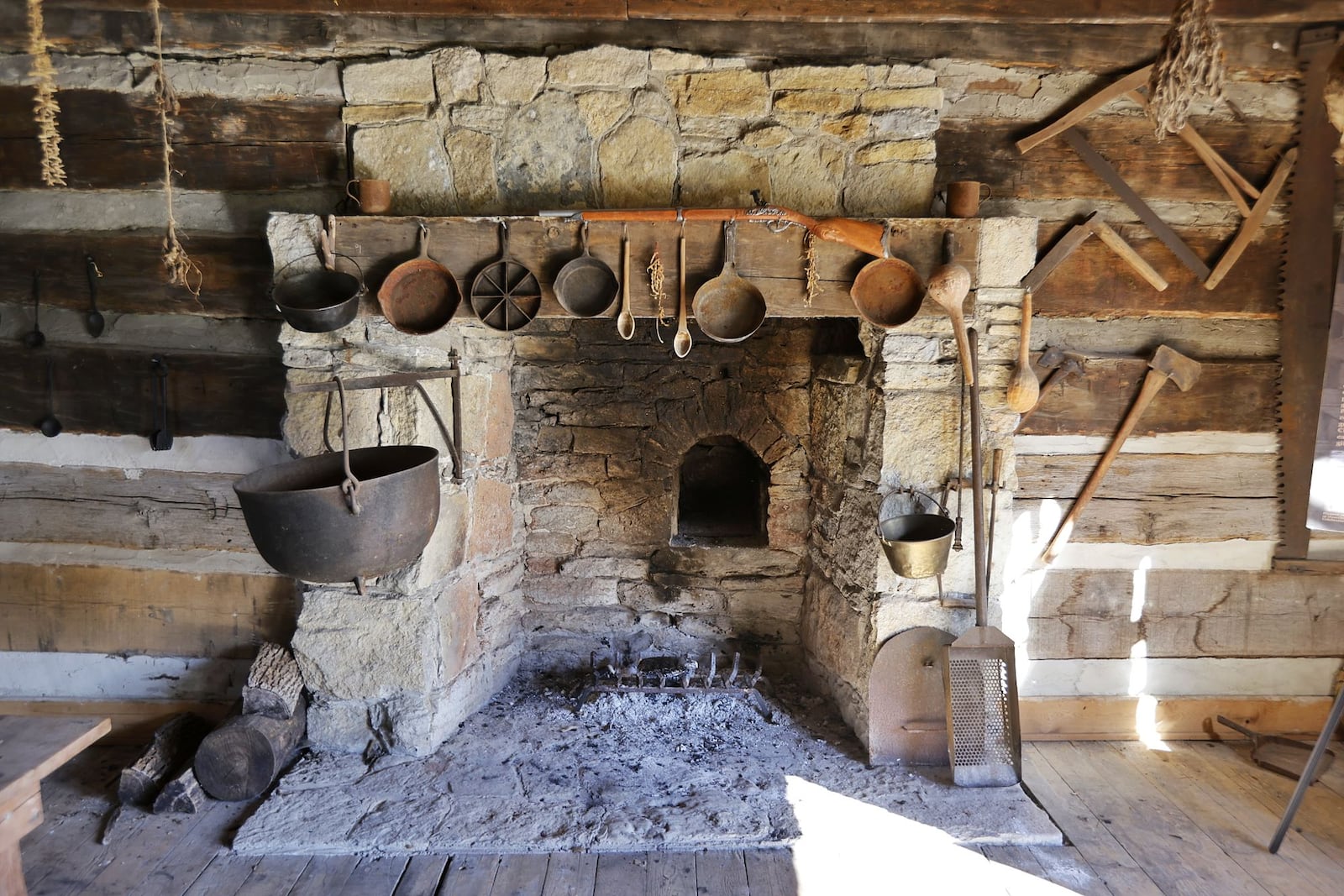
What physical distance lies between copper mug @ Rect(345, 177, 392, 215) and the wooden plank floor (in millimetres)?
1941

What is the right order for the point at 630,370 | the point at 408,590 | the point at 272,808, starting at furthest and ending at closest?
the point at 630,370 → the point at 408,590 → the point at 272,808

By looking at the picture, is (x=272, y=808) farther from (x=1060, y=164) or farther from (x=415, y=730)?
(x=1060, y=164)

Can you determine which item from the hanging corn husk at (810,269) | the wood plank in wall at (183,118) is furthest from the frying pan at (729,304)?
the wood plank in wall at (183,118)

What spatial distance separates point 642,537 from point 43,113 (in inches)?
94.2

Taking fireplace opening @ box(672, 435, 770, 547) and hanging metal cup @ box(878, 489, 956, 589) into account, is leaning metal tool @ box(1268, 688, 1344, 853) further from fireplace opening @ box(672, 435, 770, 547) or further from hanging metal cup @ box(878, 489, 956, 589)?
fireplace opening @ box(672, 435, 770, 547)

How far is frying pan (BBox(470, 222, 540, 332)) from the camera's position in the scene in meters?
2.55

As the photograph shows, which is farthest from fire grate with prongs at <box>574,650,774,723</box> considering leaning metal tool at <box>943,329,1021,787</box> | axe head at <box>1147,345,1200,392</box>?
axe head at <box>1147,345,1200,392</box>

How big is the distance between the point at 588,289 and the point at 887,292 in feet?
3.11

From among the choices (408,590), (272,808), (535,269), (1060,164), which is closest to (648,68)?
(535,269)

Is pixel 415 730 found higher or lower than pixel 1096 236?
lower

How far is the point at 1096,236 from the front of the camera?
2.92 meters

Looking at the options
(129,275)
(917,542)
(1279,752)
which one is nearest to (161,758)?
(129,275)

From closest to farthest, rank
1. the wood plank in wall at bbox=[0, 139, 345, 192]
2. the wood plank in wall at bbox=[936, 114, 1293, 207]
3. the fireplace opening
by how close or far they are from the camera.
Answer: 1. the wood plank in wall at bbox=[0, 139, 345, 192]
2. the wood plank in wall at bbox=[936, 114, 1293, 207]
3. the fireplace opening

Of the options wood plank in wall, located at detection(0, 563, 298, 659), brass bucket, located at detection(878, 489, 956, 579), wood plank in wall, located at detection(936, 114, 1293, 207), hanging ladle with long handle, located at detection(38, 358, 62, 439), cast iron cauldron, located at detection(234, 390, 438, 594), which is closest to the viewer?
cast iron cauldron, located at detection(234, 390, 438, 594)
